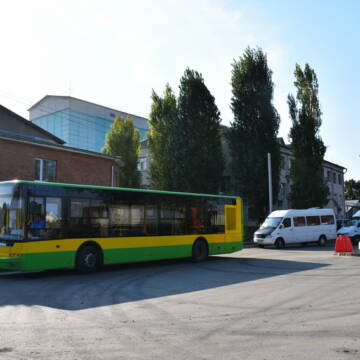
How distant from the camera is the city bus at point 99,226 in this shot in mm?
12320

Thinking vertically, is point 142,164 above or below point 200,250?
above

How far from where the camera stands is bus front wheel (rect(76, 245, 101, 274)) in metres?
13.5

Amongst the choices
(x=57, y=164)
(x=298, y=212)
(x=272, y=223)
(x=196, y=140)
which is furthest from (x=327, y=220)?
(x=57, y=164)

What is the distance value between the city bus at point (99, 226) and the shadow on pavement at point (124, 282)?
0.57 metres

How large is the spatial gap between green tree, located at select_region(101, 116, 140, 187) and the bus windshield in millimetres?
35912

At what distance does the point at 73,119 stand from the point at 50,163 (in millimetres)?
49206

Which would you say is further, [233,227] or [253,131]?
[253,131]

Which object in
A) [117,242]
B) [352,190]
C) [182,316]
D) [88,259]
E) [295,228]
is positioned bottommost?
[182,316]

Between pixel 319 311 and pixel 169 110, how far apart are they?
3954 cm

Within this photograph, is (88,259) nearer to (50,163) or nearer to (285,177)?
(50,163)

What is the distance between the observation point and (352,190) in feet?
306

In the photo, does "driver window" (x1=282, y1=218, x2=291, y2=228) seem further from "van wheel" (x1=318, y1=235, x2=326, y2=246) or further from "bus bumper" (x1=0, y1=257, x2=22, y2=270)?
"bus bumper" (x1=0, y1=257, x2=22, y2=270)

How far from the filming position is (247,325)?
662 cm

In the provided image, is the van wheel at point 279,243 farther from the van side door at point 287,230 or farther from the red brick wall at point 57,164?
the red brick wall at point 57,164
